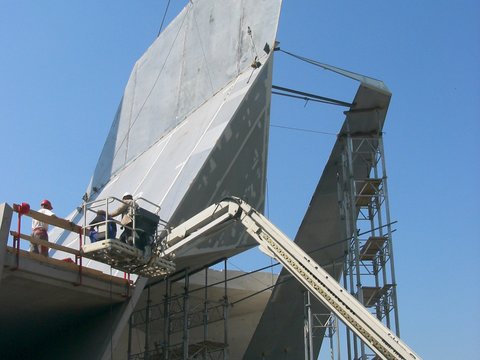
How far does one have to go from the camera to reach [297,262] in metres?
11.3

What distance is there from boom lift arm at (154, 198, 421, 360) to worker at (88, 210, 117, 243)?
0.94 m

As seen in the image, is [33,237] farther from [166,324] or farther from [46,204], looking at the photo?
[166,324]

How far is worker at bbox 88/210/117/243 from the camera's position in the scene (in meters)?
12.4

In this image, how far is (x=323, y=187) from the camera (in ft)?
70.0

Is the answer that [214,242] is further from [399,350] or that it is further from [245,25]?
[399,350]

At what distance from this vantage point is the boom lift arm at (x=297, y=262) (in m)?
9.92

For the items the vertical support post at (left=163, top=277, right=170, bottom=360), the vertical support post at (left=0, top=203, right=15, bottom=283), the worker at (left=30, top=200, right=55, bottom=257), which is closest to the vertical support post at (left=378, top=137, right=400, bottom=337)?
the vertical support post at (left=163, top=277, right=170, bottom=360)

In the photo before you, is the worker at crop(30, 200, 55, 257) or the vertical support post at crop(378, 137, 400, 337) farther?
the vertical support post at crop(378, 137, 400, 337)

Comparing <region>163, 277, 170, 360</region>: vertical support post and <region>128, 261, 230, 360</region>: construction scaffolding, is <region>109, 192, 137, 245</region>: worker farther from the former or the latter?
<region>163, 277, 170, 360</region>: vertical support post

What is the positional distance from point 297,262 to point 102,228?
388 centimetres

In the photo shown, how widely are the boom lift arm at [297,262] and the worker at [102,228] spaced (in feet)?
3.08

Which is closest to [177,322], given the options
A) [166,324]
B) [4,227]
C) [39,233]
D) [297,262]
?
[166,324]

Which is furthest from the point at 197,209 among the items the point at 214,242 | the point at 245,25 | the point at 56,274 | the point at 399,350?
the point at 399,350

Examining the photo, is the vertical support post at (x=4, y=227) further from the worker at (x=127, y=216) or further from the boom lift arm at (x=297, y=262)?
the boom lift arm at (x=297, y=262)
